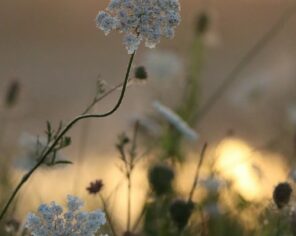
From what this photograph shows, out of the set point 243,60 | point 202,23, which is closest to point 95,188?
point 243,60

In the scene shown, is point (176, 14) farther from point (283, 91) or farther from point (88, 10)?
point (88, 10)

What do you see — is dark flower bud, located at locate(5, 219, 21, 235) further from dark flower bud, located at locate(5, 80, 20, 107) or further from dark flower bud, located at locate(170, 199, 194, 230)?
dark flower bud, located at locate(5, 80, 20, 107)

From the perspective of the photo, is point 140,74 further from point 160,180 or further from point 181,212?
point 160,180

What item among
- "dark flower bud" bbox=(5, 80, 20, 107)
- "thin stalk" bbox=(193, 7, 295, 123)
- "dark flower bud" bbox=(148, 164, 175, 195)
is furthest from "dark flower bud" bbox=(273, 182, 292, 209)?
"dark flower bud" bbox=(5, 80, 20, 107)

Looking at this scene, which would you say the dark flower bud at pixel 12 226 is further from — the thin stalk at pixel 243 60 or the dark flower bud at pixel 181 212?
the thin stalk at pixel 243 60

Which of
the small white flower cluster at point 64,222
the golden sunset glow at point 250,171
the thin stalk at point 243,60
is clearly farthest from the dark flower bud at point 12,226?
the thin stalk at point 243,60

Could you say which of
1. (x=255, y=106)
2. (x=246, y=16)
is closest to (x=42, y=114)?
(x=255, y=106)

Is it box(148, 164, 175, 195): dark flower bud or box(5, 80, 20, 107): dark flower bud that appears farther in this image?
box(5, 80, 20, 107): dark flower bud
